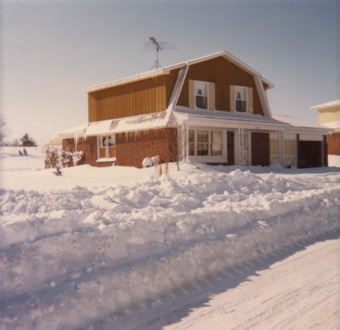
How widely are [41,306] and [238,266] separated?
3211 millimetres

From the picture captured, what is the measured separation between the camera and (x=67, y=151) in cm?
2814

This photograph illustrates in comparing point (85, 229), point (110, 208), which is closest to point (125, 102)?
point (110, 208)

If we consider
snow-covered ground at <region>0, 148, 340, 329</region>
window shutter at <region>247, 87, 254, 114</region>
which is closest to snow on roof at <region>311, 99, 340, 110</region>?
window shutter at <region>247, 87, 254, 114</region>

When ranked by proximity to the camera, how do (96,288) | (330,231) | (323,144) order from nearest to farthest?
1. (96,288)
2. (330,231)
3. (323,144)

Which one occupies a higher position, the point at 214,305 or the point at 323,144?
the point at 323,144

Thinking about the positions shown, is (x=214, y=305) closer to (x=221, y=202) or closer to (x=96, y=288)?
(x=96, y=288)

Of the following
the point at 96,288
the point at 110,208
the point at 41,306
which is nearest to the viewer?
the point at 41,306

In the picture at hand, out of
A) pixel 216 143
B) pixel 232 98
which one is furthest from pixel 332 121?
pixel 216 143

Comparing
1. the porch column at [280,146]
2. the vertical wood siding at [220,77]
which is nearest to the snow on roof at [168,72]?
the vertical wood siding at [220,77]

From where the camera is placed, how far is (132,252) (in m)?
5.87

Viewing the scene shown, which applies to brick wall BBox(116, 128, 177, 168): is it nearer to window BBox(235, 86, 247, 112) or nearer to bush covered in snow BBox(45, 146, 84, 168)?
bush covered in snow BBox(45, 146, 84, 168)

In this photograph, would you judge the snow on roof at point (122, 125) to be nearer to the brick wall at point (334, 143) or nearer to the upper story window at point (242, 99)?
the upper story window at point (242, 99)

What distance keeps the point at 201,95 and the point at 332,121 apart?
22.3 meters

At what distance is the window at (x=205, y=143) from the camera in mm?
22422
